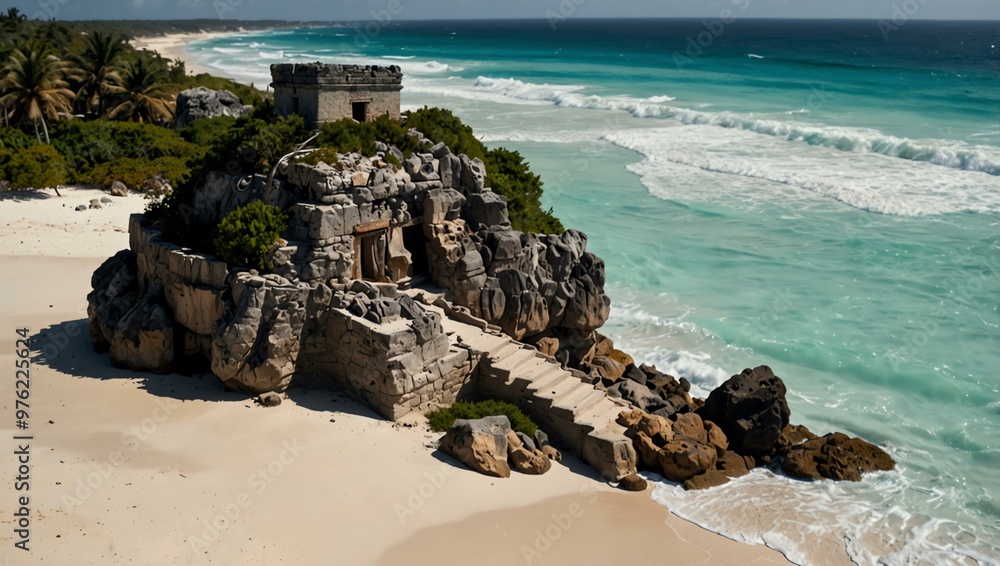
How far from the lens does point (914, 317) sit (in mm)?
21422

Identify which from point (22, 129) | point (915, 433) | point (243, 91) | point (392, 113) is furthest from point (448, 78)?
point (915, 433)

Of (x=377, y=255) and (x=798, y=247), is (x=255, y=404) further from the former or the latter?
(x=798, y=247)

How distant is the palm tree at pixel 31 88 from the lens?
31.0m

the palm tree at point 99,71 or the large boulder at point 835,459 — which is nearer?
the large boulder at point 835,459

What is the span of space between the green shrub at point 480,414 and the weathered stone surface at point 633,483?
1612mm

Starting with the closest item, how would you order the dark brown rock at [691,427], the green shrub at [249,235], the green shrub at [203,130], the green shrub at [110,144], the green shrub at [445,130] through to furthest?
the green shrub at [249,235], the dark brown rock at [691,427], the green shrub at [445,130], the green shrub at [110,144], the green shrub at [203,130]

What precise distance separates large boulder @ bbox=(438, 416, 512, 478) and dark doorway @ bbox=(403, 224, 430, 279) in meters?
4.75

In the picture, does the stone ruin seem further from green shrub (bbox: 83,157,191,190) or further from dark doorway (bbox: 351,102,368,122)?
green shrub (bbox: 83,157,191,190)

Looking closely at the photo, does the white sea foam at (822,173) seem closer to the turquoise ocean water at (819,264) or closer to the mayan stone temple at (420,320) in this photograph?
the turquoise ocean water at (819,264)

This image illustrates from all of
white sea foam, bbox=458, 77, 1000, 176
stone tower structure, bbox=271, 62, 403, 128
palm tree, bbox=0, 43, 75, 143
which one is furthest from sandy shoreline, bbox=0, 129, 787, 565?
white sea foam, bbox=458, 77, 1000, 176

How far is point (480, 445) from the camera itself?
43.5ft

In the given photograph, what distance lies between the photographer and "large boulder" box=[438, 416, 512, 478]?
521 inches

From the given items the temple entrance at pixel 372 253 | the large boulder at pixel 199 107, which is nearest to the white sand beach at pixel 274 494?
the temple entrance at pixel 372 253

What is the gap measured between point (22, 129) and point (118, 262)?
20279 mm
